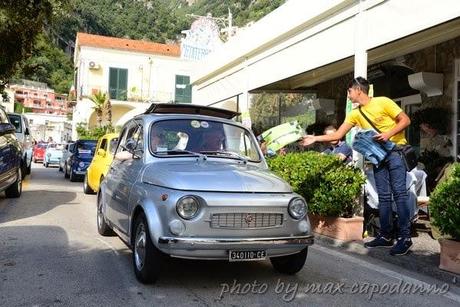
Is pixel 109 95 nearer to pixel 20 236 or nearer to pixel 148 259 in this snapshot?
pixel 20 236

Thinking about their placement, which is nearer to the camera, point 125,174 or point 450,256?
point 450,256

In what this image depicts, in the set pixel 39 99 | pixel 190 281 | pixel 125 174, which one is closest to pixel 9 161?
pixel 125 174

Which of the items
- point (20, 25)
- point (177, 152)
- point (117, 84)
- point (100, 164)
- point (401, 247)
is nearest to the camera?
point (177, 152)

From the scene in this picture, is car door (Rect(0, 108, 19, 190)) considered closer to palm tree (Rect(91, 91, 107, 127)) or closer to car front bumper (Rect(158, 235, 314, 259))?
car front bumper (Rect(158, 235, 314, 259))

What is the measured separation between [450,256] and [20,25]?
13.0 m

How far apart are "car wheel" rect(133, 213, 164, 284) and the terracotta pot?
119 inches

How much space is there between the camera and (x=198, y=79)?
17984 millimetres

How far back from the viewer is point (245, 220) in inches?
186

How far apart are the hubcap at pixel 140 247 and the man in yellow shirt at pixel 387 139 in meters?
2.21

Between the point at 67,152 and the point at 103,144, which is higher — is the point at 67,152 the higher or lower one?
the lower one

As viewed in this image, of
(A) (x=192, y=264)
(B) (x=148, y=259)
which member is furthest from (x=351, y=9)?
(B) (x=148, y=259)

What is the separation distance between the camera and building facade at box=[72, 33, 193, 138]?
39.3 meters

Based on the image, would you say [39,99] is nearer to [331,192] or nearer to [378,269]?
[331,192]

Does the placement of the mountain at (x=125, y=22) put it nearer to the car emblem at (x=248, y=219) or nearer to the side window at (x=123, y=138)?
the side window at (x=123, y=138)
